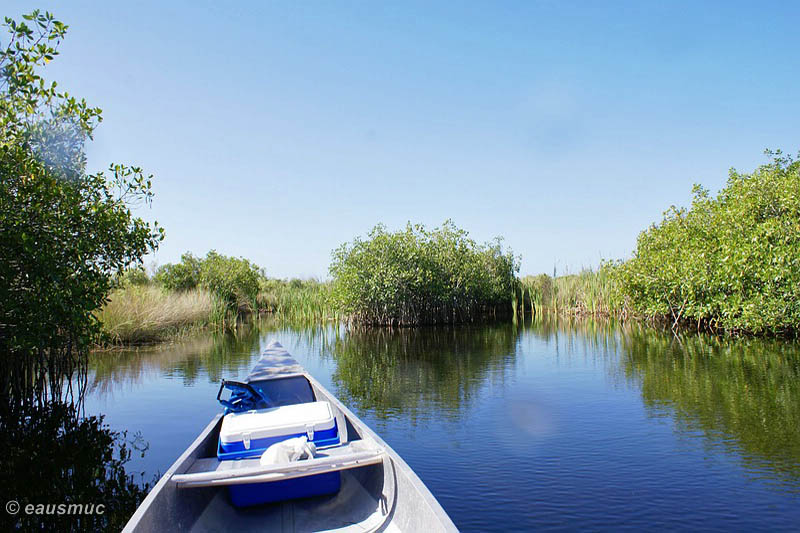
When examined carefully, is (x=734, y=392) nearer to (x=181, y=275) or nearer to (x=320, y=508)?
(x=320, y=508)

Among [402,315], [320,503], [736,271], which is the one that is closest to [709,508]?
[320,503]

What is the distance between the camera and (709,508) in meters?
4.73

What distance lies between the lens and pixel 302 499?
4371mm

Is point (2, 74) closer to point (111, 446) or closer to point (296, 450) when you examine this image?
point (111, 446)

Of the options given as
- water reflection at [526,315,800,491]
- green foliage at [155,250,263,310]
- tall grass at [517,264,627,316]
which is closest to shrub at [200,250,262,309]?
green foliage at [155,250,263,310]

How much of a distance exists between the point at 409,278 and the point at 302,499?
1959cm

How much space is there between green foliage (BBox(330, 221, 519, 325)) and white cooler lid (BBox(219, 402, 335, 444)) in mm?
17848

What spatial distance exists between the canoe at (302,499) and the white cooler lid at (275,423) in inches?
8.7

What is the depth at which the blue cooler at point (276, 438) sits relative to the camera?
423 centimetres

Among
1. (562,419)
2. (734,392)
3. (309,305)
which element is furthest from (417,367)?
(309,305)

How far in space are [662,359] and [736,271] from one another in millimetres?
3987

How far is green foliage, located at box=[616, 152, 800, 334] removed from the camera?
14.1 m

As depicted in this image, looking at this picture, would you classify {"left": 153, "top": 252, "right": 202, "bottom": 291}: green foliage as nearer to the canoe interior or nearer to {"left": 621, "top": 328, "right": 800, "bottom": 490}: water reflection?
{"left": 621, "top": 328, "right": 800, "bottom": 490}: water reflection

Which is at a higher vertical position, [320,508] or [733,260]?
[733,260]
